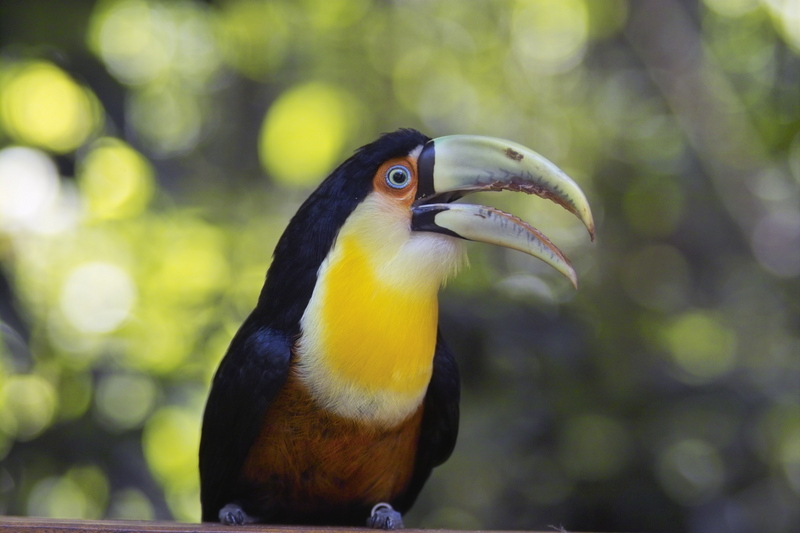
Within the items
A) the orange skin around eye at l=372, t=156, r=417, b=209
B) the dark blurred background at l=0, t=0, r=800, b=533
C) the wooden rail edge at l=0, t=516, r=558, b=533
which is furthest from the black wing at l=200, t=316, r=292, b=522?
the dark blurred background at l=0, t=0, r=800, b=533

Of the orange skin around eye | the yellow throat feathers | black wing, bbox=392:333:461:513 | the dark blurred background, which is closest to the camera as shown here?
the yellow throat feathers

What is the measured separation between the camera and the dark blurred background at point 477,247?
138 inches

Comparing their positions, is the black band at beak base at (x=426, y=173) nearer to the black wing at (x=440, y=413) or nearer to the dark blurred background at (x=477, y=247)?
the black wing at (x=440, y=413)

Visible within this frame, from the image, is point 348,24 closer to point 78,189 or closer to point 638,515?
point 78,189

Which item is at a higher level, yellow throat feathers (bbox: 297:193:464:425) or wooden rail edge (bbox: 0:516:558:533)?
yellow throat feathers (bbox: 297:193:464:425)

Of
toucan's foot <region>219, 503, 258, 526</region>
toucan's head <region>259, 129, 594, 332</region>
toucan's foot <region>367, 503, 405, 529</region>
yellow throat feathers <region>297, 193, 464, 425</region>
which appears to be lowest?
toucan's foot <region>219, 503, 258, 526</region>

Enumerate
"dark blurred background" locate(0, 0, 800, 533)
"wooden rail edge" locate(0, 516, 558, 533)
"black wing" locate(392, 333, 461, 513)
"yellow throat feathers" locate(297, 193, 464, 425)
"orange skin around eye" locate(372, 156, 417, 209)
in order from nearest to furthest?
"wooden rail edge" locate(0, 516, 558, 533), "yellow throat feathers" locate(297, 193, 464, 425), "orange skin around eye" locate(372, 156, 417, 209), "black wing" locate(392, 333, 461, 513), "dark blurred background" locate(0, 0, 800, 533)

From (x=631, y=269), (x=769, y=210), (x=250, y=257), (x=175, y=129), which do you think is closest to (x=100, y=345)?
(x=250, y=257)

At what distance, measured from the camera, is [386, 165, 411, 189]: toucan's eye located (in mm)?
1945

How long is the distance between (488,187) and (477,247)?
2.15 metres

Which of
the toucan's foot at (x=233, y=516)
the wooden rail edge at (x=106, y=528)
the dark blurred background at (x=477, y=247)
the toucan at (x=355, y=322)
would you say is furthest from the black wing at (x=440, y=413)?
the dark blurred background at (x=477, y=247)

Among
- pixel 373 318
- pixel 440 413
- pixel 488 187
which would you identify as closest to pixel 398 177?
pixel 488 187

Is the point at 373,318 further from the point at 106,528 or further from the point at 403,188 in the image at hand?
the point at 106,528

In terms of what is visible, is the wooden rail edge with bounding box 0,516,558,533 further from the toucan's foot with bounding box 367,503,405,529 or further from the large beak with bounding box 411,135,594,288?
the large beak with bounding box 411,135,594,288
